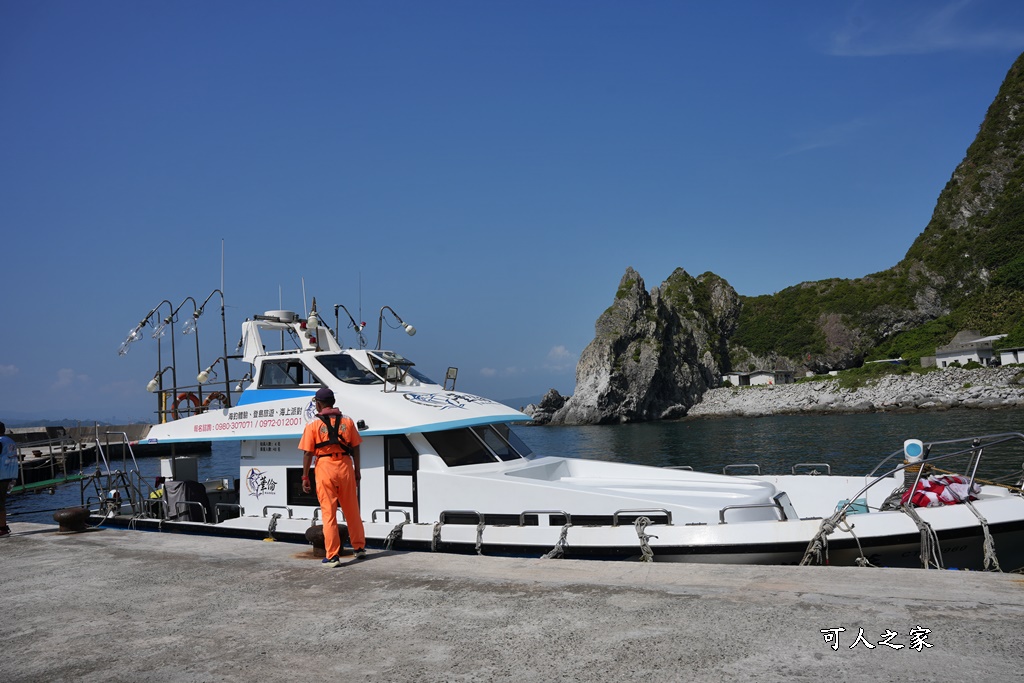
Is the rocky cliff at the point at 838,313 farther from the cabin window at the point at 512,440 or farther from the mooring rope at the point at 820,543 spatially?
the mooring rope at the point at 820,543

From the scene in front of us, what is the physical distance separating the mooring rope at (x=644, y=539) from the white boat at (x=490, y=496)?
22mm

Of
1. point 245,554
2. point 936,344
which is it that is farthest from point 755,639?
point 936,344

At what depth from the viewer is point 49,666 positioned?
4387mm

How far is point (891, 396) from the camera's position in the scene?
2625 inches

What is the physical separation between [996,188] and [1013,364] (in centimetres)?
5484

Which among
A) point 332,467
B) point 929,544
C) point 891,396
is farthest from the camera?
point 891,396

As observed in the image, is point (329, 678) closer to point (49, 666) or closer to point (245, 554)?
point (49, 666)

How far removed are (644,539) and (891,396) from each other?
69.2 metres

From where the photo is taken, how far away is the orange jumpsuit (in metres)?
6.69

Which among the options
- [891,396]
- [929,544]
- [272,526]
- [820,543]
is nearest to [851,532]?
[820,543]

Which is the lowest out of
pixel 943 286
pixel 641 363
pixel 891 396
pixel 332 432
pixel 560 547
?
pixel 891 396

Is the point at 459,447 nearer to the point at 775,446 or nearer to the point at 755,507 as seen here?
the point at 755,507

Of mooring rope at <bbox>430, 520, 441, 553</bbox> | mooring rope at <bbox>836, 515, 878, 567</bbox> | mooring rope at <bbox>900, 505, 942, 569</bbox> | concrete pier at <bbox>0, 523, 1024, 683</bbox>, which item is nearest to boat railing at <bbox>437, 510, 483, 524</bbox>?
mooring rope at <bbox>430, 520, 441, 553</bbox>

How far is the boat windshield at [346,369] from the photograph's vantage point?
32.8 ft
